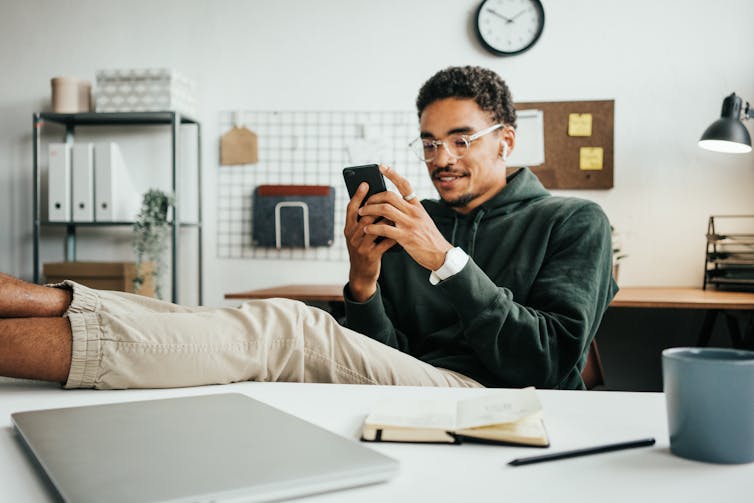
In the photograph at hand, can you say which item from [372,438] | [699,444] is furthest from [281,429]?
[699,444]

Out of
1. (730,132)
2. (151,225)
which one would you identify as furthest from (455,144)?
(151,225)

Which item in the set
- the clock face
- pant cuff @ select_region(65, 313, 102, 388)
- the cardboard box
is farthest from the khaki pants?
the clock face

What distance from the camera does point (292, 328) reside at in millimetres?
900

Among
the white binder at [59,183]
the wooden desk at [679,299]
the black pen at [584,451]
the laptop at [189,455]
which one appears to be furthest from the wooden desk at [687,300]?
the white binder at [59,183]

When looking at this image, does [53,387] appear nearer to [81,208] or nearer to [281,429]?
[281,429]

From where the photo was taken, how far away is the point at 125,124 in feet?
9.97

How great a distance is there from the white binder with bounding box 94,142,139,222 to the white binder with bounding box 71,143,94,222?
16 millimetres

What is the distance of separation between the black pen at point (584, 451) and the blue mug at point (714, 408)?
0.04 meters

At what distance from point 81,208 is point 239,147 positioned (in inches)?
27.9

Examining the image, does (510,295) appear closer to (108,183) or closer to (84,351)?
(84,351)

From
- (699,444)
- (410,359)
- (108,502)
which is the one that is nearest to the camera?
(108,502)

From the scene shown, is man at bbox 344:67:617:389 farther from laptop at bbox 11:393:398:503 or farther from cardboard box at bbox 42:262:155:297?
cardboard box at bbox 42:262:155:297

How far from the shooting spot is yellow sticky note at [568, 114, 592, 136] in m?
2.81

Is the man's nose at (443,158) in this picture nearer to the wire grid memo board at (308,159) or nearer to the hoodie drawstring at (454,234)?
the hoodie drawstring at (454,234)
